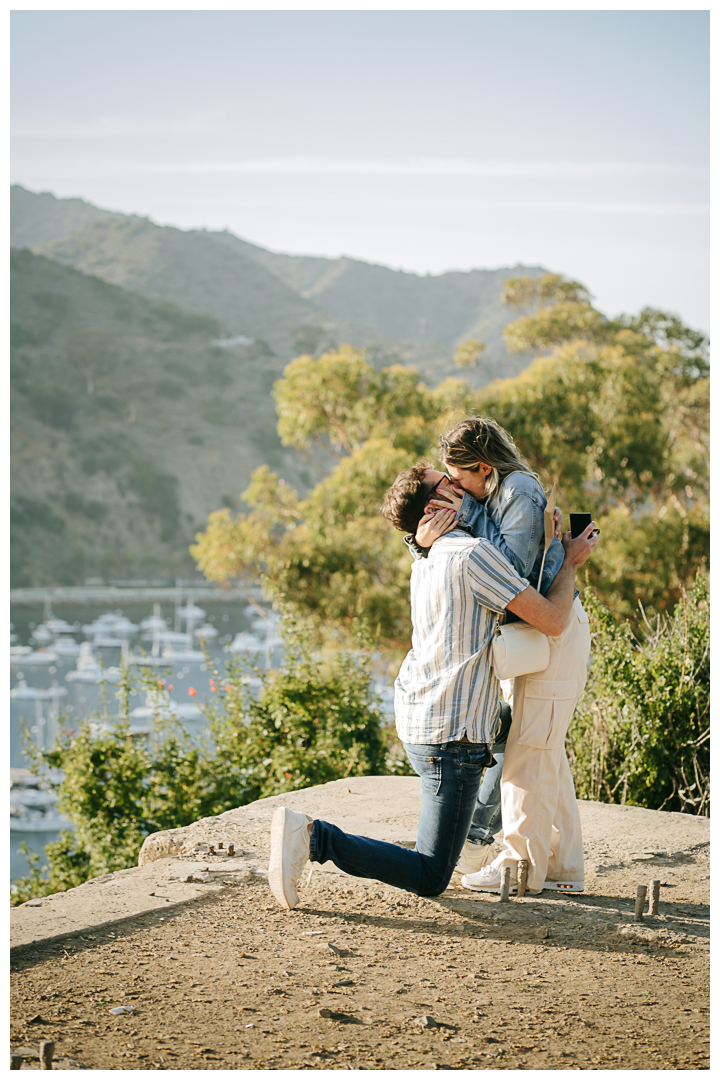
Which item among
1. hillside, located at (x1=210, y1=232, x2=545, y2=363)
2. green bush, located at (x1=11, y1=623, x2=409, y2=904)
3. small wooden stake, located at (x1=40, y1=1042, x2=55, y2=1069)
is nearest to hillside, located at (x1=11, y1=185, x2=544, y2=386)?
hillside, located at (x1=210, y1=232, x2=545, y2=363)

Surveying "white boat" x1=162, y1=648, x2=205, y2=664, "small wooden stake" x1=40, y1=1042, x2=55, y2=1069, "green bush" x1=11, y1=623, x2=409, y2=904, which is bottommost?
"white boat" x1=162, y1=648, x2=205, y2=664

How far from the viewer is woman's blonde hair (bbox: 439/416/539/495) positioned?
2.99 metres

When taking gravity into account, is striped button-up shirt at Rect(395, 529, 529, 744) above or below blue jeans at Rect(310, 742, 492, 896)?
above

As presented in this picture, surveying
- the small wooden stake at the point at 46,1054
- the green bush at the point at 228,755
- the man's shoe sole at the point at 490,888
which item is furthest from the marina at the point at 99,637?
the small wooden stake at the point at 46,1054

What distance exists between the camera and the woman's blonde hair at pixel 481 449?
299 cm

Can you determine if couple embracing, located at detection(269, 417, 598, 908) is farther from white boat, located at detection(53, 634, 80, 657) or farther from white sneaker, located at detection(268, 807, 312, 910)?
white boat, located at detection(53, 634, 80, 657)

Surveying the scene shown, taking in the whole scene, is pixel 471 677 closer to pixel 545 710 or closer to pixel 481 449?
pixel 545 710

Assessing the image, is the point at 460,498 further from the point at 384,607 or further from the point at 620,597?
the point at 620,597

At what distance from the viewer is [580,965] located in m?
2.70

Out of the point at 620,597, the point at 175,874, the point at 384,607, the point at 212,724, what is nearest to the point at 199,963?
the point at 175,874

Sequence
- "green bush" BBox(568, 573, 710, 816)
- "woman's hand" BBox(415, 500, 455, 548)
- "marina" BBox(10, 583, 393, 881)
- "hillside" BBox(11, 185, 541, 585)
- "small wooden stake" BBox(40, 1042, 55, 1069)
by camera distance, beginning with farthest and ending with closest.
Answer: "hillside" BBox(11, 185, 541, 585), "marina" BBox(10, 583, 393, 881), "green bush" BBox(568, 573, 710, 816), "woman's hand" BBox(415, 500, 455, 548), "small wooden stake" BBox(40, 1042, 55, 1069)

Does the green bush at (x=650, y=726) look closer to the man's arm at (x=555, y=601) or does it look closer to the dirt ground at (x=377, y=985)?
the dirt ground at (x=377, y=985)

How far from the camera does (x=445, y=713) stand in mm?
2848

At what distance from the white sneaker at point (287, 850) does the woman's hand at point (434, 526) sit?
35.1 inches
